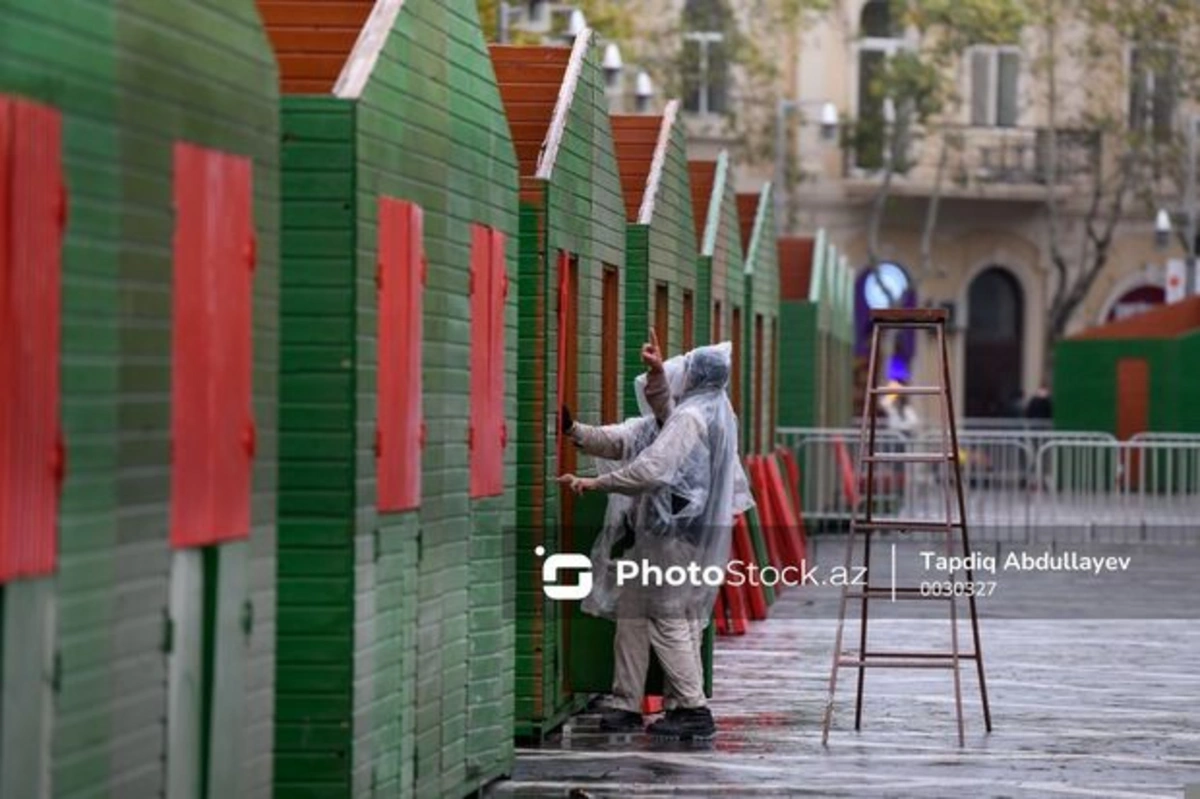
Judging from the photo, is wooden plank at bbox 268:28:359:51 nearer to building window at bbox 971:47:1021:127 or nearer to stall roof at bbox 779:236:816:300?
stall roof at bbox 779:236:816:300

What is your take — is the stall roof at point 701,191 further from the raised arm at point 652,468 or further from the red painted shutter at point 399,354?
the red painted shutter at point 399,354

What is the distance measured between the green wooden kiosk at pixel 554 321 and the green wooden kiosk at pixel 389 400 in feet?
5.70

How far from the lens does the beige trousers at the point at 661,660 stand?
1703 cm

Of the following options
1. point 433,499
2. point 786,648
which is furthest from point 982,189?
point 433,499

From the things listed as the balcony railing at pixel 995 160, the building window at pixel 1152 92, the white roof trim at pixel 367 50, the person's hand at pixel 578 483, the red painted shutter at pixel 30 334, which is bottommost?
the person's hand at pixel 578 483

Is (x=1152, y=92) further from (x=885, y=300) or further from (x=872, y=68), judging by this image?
(x=885, y=300)

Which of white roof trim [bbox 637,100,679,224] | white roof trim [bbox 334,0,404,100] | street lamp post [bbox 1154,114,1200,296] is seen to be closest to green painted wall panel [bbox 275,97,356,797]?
white roof trim [bbox 334,0,404,100]

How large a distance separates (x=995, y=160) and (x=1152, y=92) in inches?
130

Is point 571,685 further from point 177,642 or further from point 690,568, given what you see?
point 177,642

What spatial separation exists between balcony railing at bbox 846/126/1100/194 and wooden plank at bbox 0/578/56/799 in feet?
201

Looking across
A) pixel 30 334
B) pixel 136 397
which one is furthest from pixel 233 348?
pixel 30 334

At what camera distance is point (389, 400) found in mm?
12070

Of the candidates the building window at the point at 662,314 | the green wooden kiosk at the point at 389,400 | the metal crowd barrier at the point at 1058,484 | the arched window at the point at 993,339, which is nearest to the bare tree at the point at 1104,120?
the arched window at the point at 993,339

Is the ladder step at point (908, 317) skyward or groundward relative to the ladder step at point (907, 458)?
skyward
